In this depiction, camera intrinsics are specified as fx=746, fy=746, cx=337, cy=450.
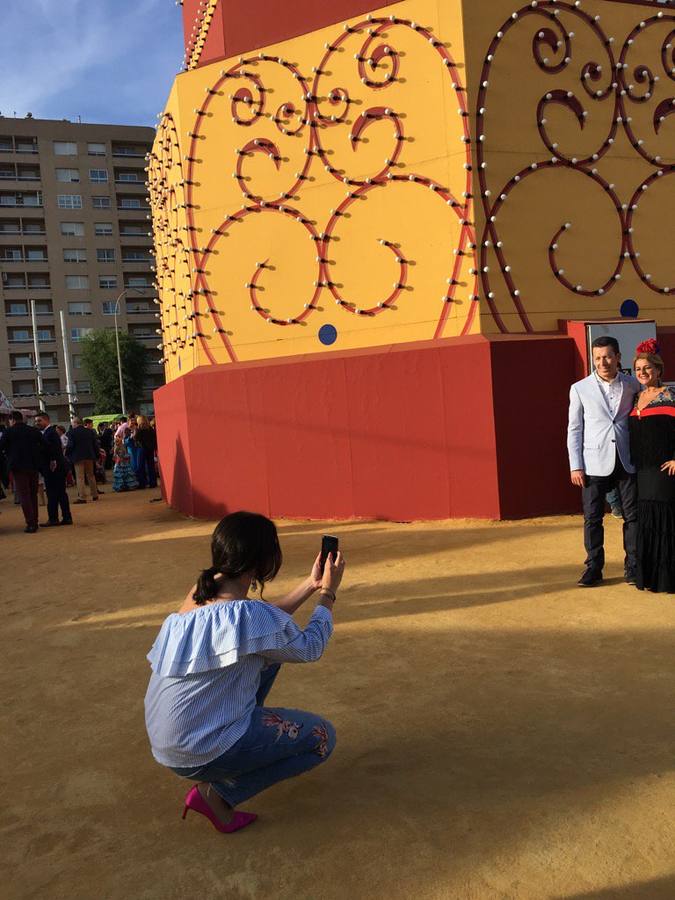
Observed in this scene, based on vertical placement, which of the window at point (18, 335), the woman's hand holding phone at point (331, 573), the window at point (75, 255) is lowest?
the woman's hand holding phone at point (331, 573)

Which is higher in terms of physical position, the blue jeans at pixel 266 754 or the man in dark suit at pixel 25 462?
the man in dark suit at pixel 25 462

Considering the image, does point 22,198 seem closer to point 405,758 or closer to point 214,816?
point 405,758

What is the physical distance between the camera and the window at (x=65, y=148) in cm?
5341

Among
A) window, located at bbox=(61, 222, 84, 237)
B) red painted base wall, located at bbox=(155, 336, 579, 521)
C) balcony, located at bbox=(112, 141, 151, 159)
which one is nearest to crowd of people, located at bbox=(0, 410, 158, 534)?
red painted base wall, located at bbox=(155, 336, 579, 521)

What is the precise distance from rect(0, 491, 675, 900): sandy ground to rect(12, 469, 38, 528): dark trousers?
4.85m

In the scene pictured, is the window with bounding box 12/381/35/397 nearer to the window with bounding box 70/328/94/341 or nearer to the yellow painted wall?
the window with bounding box 70/328/94/341

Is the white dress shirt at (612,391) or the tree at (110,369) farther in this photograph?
the tree at (110,369)

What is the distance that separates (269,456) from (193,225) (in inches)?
120

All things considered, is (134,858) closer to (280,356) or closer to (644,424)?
(644,424)

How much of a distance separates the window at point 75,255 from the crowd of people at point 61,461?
38.3 m

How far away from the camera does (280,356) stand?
8.78m

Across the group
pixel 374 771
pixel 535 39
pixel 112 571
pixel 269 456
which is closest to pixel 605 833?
pixel 374 771

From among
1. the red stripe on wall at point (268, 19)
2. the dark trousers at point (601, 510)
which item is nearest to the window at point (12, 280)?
the red stripe on wall at point (268, 19)

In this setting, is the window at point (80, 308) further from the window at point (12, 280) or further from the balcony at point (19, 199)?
the balcony at point (19, 199)
